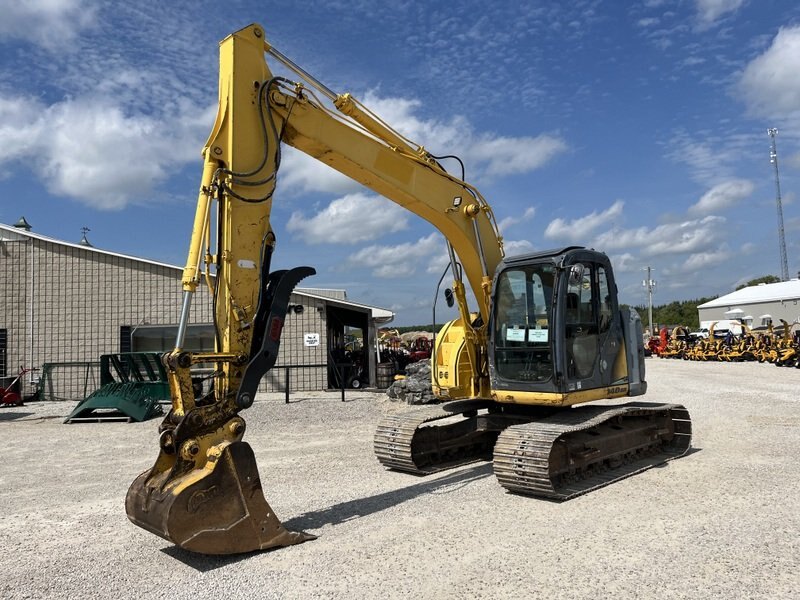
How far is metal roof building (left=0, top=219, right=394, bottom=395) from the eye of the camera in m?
18.3

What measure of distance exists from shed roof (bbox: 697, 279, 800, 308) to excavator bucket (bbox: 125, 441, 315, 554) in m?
54.8

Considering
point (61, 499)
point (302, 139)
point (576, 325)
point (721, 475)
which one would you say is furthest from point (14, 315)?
point (721, 475)

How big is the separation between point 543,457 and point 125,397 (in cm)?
1037

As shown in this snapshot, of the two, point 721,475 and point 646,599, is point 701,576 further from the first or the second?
point 721,475

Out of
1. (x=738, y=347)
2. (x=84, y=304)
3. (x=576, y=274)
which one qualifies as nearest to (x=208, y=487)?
(x=576, y=274)

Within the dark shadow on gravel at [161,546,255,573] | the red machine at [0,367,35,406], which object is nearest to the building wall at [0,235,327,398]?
the red machine at [0,367,35,406]

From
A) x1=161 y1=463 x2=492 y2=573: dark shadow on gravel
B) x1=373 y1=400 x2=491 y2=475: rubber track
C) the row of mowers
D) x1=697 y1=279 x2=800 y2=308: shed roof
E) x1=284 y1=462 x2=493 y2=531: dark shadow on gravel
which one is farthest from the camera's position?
x1=697 y1=279 x2=800 y2=308: shed roof

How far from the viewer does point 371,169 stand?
22.3 ft

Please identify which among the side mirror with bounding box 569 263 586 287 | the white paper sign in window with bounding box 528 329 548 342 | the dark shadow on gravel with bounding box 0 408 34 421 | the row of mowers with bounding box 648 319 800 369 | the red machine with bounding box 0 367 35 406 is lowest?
the dark shadow on gravel with bounding box 0 408 34 421

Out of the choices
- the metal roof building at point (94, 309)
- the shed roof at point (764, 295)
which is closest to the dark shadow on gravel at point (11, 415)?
the metal roof building at point (94, 309)

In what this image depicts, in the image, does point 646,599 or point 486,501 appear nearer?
point 646,599

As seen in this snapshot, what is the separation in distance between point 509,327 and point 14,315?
654 inches

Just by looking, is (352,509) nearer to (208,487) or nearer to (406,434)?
(406,434)

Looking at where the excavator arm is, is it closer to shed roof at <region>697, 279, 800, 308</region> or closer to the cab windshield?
the cab windshield
